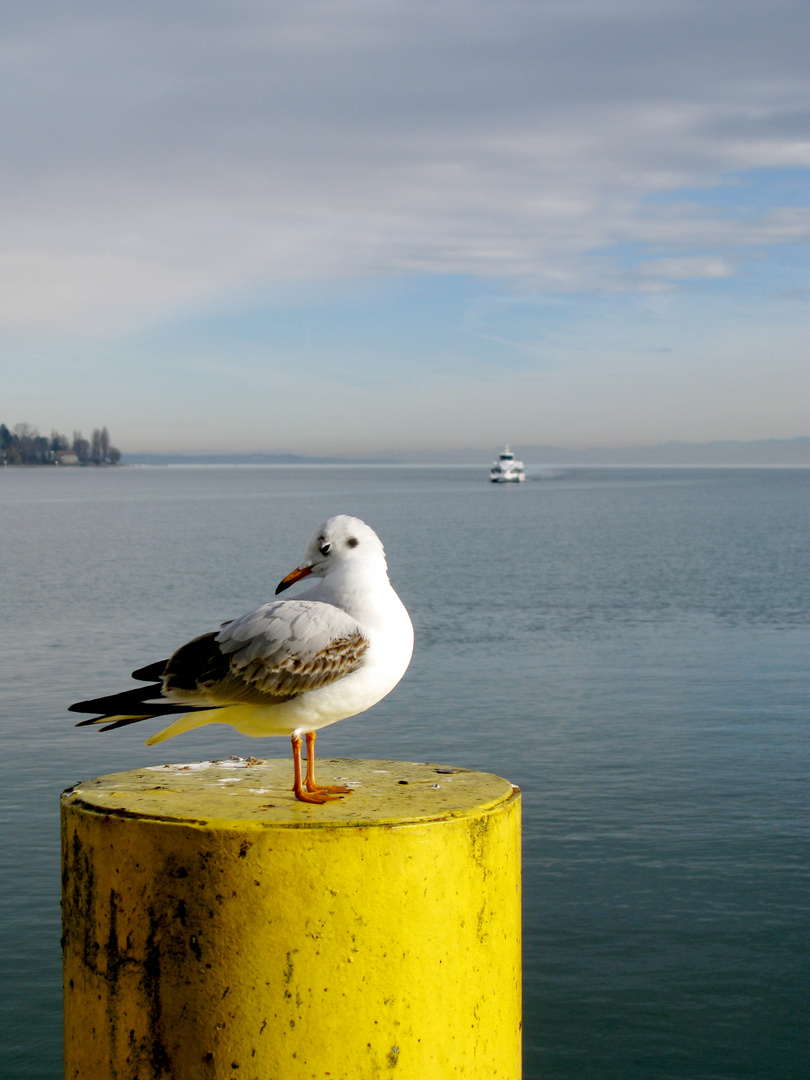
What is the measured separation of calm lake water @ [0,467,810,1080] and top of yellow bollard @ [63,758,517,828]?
361 cm

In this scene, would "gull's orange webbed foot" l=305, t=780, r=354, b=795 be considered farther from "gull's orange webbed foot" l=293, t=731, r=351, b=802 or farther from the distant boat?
the distant boat

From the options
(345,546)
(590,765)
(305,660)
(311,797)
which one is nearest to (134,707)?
(305,660)

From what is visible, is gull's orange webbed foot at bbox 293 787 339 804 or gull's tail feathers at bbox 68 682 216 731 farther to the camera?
gull's tail feathers at bbox 68 682 216 731

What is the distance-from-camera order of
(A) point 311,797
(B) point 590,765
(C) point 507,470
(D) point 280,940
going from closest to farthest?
(D) point 280,940, (A) point 311,797, (B) point 590,765, (C) point 507,470

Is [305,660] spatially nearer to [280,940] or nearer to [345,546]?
[345,546]

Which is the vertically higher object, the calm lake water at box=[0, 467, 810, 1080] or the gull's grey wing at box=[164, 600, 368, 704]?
the gull's grey wing at box=[164, 600, 368, 704]

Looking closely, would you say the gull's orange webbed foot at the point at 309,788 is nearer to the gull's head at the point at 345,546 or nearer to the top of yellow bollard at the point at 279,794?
the top of yellow bollard at the point at 279,794

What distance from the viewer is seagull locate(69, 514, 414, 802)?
4262mm

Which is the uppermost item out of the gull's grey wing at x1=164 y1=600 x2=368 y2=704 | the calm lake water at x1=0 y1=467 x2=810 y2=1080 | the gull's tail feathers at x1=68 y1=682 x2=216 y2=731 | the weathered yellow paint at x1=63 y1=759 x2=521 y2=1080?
the gull's grey wing at x1=164 y1=600 x2=368 y2=704

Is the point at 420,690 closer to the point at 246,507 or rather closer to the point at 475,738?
the point at 475,738

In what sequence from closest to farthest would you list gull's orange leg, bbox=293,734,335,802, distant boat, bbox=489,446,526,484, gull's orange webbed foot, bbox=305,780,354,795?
gull's orange leg, bbox=293,734,335,802 → gull's orange webbed foot, bbox=305,780,354,795 → distant boat, bbox=489,446,526,484

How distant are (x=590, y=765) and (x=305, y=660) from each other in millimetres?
8997

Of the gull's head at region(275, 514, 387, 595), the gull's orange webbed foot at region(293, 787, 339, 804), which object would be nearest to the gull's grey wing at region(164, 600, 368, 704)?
the gull's head at region(275, 514, 387, 595)

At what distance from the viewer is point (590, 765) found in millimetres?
12695
